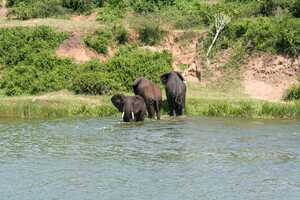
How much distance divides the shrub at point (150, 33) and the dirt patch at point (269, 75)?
5.19 m

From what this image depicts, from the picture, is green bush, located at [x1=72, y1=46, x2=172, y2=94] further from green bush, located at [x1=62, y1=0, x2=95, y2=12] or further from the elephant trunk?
green bush, located at [x1=62, y1=0, x2=95, y2=12]

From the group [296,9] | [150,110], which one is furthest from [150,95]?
[296,9]

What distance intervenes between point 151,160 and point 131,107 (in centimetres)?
684

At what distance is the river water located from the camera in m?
15.6

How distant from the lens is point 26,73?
3297cm

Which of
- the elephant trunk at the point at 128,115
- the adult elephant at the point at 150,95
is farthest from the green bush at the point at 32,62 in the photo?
the elephant trunk at the point at 128,115

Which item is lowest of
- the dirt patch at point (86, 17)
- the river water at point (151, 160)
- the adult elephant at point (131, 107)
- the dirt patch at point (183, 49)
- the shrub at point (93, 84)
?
the river water at point (151, 160)

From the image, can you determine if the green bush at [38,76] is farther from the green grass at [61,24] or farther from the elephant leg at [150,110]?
the elephant leg at [150,110]

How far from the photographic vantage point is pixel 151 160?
18.8 metres

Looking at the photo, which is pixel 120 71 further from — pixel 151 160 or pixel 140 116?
pixel 151 160

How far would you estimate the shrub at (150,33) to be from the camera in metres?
36.8

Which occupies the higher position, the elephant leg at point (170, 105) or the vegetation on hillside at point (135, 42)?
the vegetation on hillside at point (135, 42)

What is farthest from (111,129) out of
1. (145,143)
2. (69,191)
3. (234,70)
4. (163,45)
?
(163,45)

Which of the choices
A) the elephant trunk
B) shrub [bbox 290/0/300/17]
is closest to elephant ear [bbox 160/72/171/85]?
the elephant trunk
